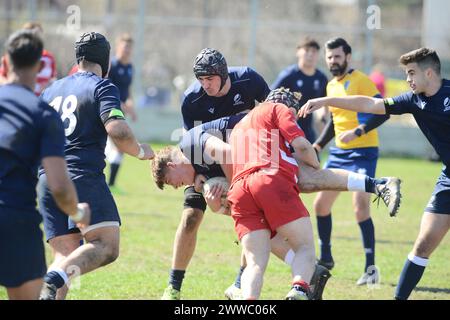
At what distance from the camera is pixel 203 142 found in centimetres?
588

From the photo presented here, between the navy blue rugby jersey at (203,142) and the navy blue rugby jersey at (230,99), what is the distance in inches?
30.8

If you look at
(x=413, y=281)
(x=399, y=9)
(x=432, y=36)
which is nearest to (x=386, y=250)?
(x=413, y=281)

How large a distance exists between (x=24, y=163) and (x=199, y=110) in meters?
2.63

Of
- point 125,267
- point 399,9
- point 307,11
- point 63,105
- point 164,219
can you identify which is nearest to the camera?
point 63,105

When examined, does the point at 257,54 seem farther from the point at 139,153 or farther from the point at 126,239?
the point at 139,153

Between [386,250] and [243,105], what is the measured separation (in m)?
3.56

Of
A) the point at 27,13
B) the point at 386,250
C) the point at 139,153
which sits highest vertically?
the point at 27,13

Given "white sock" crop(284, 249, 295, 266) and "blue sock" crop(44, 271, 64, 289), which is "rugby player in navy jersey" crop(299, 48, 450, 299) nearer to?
"white sock" crop(284, 249, 295, 266)

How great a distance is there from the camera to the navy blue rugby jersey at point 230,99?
22.9ft

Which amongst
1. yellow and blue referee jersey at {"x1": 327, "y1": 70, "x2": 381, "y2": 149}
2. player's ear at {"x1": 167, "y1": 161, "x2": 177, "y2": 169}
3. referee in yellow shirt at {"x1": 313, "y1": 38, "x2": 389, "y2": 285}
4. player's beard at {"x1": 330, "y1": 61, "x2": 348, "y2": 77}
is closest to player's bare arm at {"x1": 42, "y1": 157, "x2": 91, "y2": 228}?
player's ear at {"x1": 167, "y1": 161, "x2": 177, "y2": 169}

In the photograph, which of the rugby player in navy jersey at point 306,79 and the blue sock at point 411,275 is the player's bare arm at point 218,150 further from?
the rugby player in navy jersey at point 306,79

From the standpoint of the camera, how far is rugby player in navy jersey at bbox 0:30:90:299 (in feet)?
14.7

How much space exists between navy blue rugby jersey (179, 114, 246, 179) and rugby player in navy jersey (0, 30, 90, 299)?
4.82ft

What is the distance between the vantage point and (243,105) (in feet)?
23.0
